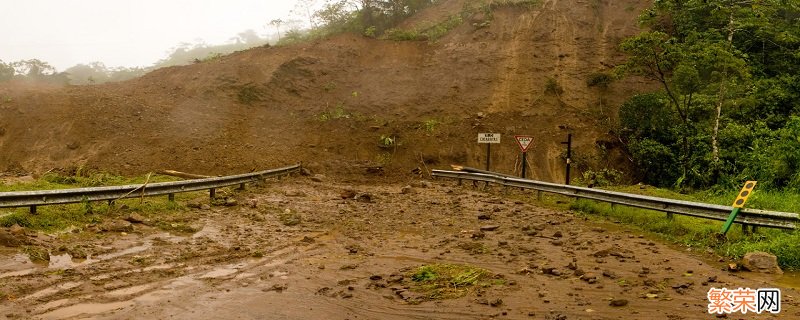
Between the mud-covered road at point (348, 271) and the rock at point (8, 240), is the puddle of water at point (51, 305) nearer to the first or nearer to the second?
the mud-covered road at point (348, 271)

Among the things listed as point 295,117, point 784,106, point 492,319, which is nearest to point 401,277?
point 492,319

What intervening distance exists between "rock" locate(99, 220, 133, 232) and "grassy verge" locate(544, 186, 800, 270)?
9609 millimetres

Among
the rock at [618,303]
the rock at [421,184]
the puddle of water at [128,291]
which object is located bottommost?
the rock at [421,184]

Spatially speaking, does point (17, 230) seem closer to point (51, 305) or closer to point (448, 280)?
point (51, 305)

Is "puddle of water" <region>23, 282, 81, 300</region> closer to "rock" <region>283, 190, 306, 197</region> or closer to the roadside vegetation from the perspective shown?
the roadside vegetation

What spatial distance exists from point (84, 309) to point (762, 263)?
27.4 ft

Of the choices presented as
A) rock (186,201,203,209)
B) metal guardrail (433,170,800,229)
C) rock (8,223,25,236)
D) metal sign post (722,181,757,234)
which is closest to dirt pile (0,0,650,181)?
metal guardrail (433,170,800,229)

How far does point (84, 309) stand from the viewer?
17.8ft

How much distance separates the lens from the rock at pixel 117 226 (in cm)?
920

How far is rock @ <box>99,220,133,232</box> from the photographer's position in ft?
30.2

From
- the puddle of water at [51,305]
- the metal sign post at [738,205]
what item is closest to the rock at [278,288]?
the puddle of water at [51,305]

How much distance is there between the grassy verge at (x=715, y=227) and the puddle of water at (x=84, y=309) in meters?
8.39

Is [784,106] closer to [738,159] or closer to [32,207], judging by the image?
[738,159]

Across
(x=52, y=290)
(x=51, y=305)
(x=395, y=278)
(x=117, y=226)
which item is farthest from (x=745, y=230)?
(x=117, y=226)
